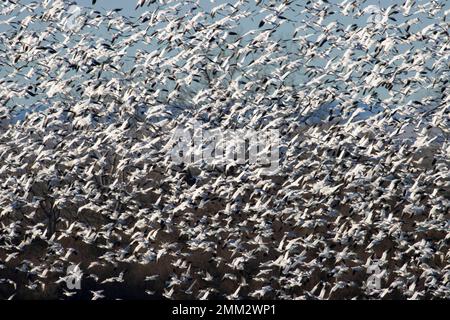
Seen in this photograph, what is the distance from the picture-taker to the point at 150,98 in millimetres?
40812

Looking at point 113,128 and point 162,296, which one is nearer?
point 162,296

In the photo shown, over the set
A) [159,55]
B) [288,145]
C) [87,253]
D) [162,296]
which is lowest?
[162,296]

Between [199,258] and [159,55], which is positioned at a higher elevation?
[159,55]

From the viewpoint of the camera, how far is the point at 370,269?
3491 cm

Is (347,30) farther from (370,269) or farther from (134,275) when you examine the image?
(134,275)

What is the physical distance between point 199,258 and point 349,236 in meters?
5.36
